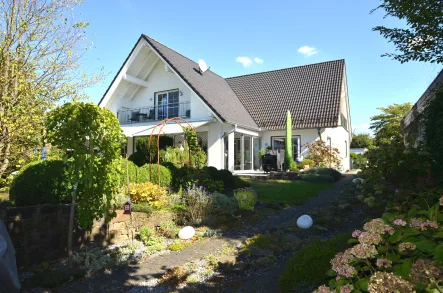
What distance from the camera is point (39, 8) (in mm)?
10281

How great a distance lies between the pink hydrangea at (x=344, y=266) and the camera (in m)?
1.95

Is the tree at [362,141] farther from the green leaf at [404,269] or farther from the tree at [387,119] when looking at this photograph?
the green leaf at [404,269]

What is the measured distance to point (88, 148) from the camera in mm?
5410

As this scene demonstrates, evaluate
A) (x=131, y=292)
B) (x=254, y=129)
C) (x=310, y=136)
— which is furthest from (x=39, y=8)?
(x=310, y=136)

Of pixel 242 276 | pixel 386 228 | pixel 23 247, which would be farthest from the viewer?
pixel 23 247

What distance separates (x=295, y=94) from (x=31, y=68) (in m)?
18.9

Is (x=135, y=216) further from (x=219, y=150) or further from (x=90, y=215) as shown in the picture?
(x=219, y=150)

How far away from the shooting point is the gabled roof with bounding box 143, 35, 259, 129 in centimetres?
1877

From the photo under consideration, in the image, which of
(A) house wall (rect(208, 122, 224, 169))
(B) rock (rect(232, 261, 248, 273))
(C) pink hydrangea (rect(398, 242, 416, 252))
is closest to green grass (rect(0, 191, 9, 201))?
(B) rock (rect(232, 261, 248, 273))

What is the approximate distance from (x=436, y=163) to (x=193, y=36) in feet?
39.8

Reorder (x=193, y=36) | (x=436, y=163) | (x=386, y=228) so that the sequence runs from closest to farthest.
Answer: (x=386, y=228) → (x=436, y=163) → (x=193, y=36)

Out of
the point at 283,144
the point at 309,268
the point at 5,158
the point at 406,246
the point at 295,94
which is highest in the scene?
the point at 295,94

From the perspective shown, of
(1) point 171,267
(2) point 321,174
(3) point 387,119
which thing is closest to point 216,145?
(2) point 321,174

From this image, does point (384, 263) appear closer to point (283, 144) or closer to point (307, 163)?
point (307, 163)
